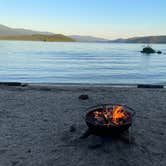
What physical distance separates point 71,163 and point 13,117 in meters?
3.86

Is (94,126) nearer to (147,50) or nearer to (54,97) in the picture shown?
(54,97)

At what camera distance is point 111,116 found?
6.91 metres

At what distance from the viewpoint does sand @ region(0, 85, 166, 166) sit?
624 cm

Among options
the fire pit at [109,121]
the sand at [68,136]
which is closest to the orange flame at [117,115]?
the fire pit at [109,121]

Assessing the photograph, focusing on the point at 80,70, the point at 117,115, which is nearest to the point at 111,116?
the point at 117,115

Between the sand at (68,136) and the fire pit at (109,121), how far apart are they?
31cm

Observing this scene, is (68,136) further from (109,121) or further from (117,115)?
(117,115)

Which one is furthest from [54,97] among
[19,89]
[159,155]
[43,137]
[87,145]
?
[159,155]

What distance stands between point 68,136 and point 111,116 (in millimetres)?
1396

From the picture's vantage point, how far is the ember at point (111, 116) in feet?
22.1

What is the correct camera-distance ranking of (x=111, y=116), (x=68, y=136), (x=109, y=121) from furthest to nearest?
1. (x=68, y=136)
2. (x=111, y=116)
3. (x=109, y=121)

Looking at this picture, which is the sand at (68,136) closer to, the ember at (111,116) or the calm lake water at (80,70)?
the ember at (111,116)

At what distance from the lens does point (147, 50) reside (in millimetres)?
110812

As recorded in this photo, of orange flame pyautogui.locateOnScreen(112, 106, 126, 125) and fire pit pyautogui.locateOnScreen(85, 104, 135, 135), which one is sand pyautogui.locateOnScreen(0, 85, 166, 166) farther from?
orange flame pyautogui.locateOnScreen(112, 106, 126, 125)
